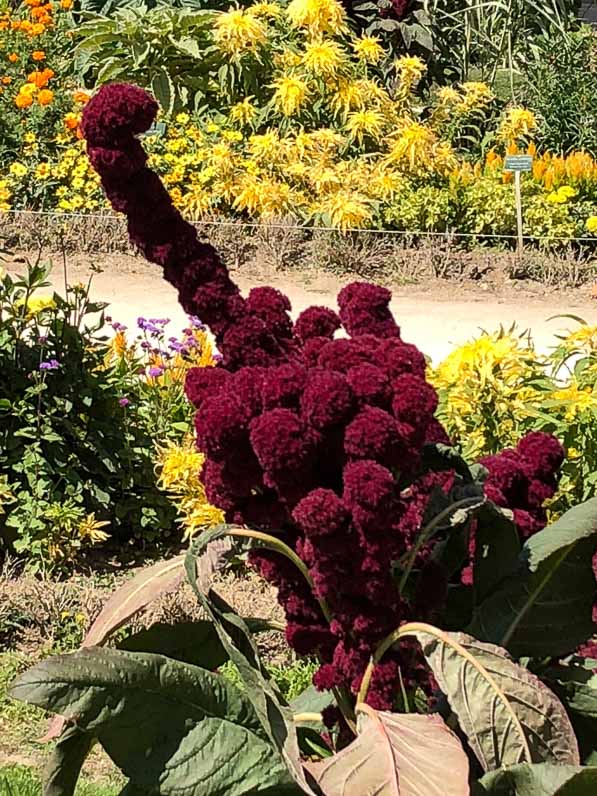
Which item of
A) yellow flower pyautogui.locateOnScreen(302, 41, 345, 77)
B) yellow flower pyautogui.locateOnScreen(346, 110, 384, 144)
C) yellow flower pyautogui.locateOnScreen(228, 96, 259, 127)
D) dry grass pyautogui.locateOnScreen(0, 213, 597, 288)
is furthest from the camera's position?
yellow flower pyautogui.locateOnScreen(228, 96, 259, 127)

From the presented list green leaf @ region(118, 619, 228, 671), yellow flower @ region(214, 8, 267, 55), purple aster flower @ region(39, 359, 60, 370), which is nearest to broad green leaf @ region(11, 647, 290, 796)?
green leaf @ region(118, 619, 228, 671)

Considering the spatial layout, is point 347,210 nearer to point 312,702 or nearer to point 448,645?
point 312,702

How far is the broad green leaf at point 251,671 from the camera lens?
1456 mm

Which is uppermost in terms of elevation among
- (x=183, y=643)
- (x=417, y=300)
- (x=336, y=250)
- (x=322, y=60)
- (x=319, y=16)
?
(x=319, y=16)

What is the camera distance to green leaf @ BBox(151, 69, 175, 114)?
10570 millimetres

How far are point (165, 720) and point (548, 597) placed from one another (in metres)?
0.61

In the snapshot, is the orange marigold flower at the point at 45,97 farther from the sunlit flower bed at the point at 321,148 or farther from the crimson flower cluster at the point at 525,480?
the crimson flower cluster at the point at 525,480

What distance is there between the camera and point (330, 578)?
153 centimetres

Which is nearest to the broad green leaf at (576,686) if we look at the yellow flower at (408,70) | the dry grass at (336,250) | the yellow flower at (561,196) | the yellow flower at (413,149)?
the dry grass at (336,250)

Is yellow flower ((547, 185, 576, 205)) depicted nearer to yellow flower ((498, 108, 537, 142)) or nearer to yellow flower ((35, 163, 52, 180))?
yellow flower ((498, 108, 537, 142))

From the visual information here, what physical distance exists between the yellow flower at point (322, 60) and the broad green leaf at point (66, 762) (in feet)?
28.0

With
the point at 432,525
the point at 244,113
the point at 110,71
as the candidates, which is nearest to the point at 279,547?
the point at 432,525

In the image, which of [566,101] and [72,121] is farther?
[566,101]

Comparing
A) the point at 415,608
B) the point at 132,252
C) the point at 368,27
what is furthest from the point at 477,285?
the point at 415,608
